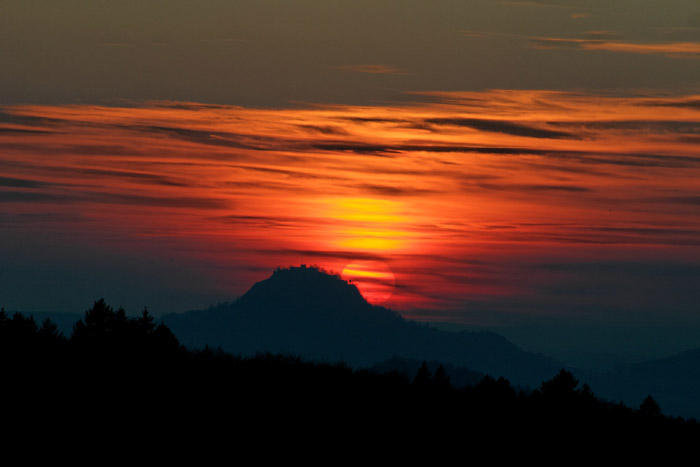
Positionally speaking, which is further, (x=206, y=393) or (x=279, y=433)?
(x=206, y=393)

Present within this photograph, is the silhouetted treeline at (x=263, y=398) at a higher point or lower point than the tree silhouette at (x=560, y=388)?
lower

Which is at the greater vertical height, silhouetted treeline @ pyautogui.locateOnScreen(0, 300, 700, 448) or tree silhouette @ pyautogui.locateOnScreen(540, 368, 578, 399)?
tree silhouette @ pyautogui.locateOnScreen(540, 368, 578, 399)

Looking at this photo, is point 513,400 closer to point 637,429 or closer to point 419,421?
point 637,429

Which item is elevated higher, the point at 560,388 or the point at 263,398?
the point at 560,388

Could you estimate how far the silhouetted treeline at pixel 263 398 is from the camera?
89.8ft

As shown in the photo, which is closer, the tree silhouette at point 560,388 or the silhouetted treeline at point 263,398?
the silhouetted treeline at point 263,398

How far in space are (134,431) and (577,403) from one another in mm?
18750

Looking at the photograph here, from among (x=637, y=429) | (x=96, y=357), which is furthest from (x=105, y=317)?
(x=637, y=429)

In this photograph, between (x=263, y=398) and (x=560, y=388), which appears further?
(x=560, y=388)

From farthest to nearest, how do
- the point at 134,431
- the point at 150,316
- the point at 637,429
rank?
→ 1. the point at 150,316
2. the point at 637,429
3. the point at 134,431

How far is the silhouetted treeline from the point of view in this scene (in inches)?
1077

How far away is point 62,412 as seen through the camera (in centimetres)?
2695

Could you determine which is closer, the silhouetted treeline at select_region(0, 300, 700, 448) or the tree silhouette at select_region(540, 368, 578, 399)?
the silhouetted treeline at select_region(0, 300, 700, 448)

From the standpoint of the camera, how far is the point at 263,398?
95.1 feet
